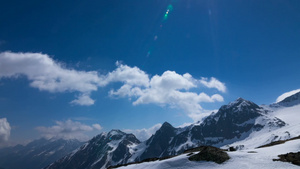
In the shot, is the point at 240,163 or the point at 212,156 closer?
the point at 240,163

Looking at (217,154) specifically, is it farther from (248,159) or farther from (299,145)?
(299,145)

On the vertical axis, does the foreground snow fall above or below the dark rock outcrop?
below

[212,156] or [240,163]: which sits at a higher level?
[212,156]

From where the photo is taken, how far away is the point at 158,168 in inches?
1521

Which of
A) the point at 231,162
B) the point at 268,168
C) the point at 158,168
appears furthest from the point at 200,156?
the point at 268,168

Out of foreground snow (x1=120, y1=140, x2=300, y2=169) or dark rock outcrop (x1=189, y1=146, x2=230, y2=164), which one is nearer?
foreground snow (x1=120, y1=140, x2=300, y2=169)

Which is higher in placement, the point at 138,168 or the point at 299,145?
the point at 299,145

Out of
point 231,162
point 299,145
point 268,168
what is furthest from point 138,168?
point 299,145

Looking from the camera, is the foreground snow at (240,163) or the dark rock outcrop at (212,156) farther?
the dark rock outcrop at (212,156)

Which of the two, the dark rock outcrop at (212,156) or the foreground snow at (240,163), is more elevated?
the dark rock outcrop at (212,156)

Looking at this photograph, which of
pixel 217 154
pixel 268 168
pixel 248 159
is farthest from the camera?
pixel 217 154

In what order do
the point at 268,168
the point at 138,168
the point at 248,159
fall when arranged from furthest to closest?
A: 1. the point at 138,168
2. the point at 248,159
3. the point at 268,168

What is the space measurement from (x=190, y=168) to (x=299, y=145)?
23685 millimetres

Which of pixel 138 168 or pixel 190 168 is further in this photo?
pixel 138 168
